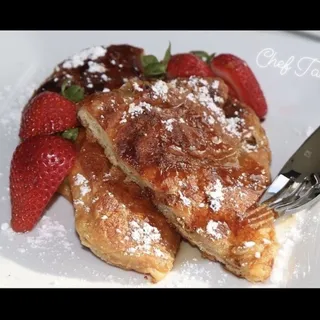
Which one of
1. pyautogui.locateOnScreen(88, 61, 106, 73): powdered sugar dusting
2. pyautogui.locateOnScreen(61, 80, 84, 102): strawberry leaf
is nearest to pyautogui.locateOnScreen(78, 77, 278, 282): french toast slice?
pyautogui.locateOnScreen(61, 80, 84, 102): strawberry leaf

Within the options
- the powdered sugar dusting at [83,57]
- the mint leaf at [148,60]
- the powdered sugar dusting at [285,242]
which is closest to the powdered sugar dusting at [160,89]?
the mint leaf at [148,60]

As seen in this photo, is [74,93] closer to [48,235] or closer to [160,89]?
[160,89]

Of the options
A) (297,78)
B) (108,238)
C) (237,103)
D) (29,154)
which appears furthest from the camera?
(297,78)

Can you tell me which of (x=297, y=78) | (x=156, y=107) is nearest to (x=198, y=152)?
(x=156, y=107)

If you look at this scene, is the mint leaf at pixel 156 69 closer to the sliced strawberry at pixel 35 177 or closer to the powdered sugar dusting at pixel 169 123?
the powdered sugar dusting at pixel 169 123

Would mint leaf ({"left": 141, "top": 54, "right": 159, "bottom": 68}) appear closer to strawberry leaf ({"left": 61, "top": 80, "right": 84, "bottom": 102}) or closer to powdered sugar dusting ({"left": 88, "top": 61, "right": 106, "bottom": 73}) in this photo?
powdered sugar dusting ({"left": 88, "top": 61, "right": 106, "bottom": 73})

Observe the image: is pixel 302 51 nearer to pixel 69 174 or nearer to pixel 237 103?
pixel 237 103

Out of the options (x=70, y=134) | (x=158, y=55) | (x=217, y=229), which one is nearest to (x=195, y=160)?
(x=217, y=229)
